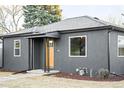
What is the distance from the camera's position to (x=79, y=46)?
13.7 meters

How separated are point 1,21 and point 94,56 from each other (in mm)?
24304

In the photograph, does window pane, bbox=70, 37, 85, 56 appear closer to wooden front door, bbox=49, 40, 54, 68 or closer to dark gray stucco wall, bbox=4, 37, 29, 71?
wooden front door, bbox=49, 40, 54, 68

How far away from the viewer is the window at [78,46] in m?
13.5

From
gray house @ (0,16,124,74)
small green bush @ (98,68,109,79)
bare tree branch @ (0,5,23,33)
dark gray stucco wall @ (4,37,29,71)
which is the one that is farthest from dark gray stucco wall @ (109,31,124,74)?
bare tree branch @ (0,5,23,33)

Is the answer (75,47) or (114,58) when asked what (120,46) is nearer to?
(114,58)

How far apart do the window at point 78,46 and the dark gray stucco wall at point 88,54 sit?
201 millimetres

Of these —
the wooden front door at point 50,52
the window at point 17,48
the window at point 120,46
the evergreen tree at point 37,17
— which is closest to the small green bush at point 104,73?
the window at point 120,46

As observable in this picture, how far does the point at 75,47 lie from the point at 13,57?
5.83 m

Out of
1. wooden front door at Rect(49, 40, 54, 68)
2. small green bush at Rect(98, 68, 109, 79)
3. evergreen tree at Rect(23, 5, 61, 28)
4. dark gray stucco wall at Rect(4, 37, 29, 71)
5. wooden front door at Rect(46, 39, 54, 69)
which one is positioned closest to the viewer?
small green bush at Rect(98, 68, 109, 79)

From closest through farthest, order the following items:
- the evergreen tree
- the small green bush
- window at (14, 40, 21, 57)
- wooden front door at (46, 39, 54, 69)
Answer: the small green bush
wooden front door at (46, 39, 54, 69)
window at (14, 40, 21, 57)
the evergreen tree

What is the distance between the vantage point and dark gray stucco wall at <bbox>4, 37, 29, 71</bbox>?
16.4 meters

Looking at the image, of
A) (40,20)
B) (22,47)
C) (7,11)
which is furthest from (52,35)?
(7,11)

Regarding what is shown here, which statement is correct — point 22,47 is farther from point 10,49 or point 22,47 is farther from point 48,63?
point 48,63

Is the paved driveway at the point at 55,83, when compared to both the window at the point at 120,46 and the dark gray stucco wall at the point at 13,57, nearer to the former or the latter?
the window at the point at 120,46
